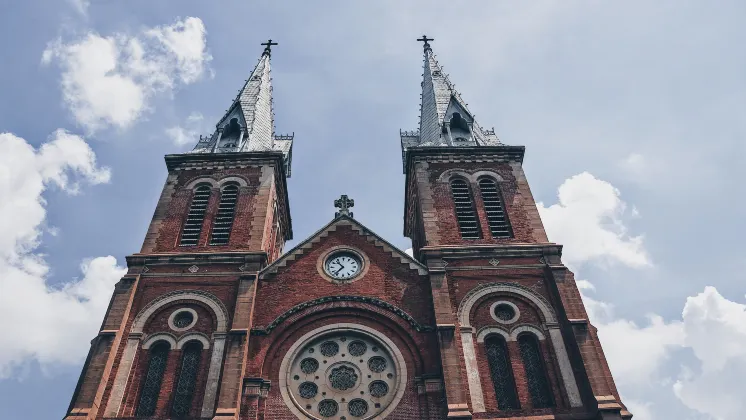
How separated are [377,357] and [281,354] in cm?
280

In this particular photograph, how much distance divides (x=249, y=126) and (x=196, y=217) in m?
6.74

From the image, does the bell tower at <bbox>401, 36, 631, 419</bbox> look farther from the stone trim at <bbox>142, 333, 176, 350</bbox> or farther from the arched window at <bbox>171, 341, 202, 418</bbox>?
the stone trim at <bbox>142, 333, 176, 350</bbox>

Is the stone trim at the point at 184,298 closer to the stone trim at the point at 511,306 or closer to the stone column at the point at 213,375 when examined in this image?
the stone column at the point at 213,375

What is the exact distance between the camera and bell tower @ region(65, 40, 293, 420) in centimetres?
1775

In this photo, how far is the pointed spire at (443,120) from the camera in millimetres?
28719

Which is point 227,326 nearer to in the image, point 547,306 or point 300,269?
point 300,269

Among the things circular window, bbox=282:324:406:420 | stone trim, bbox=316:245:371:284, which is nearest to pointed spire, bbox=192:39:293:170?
stone trim, bbox=316:245:371:284

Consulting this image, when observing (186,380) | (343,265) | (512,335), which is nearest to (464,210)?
(343,265)

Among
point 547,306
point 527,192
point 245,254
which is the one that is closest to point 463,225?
point 527,192

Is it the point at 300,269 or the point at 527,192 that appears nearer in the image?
the point at 300,269

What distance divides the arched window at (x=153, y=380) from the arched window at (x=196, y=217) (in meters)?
4.51

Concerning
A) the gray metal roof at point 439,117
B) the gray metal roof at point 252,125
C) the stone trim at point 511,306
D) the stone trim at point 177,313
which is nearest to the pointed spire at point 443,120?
the gray metal roof at point 439,117

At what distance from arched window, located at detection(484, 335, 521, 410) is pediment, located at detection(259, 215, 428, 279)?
325 cm

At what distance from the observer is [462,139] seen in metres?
28.8
